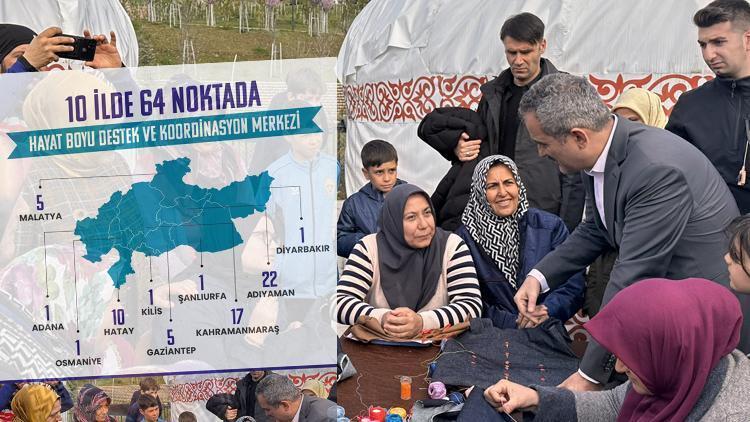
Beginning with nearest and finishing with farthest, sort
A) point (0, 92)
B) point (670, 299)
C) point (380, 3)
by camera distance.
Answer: point (670, 299) → point (0, 92) → point (380, 3)

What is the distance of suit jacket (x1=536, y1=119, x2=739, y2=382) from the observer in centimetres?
217

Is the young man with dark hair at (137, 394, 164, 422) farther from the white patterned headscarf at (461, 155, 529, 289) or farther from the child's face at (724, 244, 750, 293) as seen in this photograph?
the white patterned headscarf at (461, 155, 529, 289)

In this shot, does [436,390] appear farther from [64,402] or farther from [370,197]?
[370,197]

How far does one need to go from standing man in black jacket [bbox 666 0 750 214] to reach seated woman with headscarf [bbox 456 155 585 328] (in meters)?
0.67

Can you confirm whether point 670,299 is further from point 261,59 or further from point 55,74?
point 55,74

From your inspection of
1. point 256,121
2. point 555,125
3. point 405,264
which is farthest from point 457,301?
point 256,121

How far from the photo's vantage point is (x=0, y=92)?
1843 millimetres

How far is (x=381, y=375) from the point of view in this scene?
102 inches

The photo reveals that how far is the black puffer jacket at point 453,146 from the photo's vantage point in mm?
3896

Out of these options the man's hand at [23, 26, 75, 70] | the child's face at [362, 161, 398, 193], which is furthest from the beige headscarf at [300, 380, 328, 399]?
the child's face at [362, 161, 398, 193]

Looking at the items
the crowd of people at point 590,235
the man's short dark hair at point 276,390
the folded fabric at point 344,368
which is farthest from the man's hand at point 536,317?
the man's short dark hair at point 276,390

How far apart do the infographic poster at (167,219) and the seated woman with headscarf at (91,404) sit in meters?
0.05

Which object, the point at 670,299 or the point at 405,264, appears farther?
the point at 405,264

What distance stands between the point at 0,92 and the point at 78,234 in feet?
1.23
